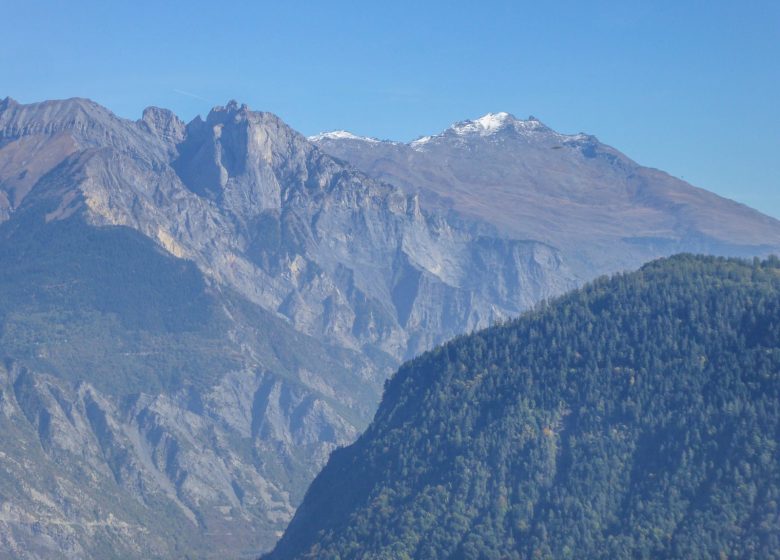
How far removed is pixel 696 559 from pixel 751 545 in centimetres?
602

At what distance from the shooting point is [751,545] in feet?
651

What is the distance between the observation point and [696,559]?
654 ft
